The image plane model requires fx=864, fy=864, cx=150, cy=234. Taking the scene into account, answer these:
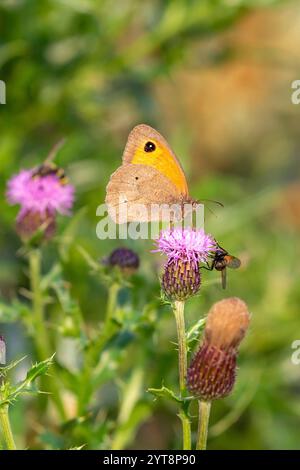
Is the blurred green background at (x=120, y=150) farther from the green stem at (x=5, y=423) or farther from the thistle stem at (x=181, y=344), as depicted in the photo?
the green stem at (x=5, y=423)

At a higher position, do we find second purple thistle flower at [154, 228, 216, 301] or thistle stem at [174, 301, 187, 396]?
second purple thistle flower at [154, 228, 216, 301]

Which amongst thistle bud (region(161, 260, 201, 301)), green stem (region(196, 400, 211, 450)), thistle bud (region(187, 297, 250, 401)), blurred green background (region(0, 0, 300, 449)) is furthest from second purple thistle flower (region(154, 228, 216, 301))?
blurred green background (region(0, 0, 300, 449))

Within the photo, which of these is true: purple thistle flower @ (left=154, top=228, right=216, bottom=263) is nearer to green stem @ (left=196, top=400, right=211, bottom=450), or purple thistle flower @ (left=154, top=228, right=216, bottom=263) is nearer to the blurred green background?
green stem @ (left=196, top=400, right=211, bottom=450)

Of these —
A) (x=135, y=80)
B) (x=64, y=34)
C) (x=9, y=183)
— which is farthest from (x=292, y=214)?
(x=9, y=183)

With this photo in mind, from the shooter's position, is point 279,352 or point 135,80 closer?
point 279,352

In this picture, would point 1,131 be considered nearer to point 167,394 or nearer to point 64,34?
point 64,34

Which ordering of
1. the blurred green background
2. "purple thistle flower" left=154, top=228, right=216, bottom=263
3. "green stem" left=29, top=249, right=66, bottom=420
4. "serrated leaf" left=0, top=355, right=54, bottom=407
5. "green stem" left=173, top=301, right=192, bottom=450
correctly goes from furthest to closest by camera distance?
the blurred green background → "green stem" left=29, top=249, right=66, bottom=420 → "purple thistle flower" left=154, top=228, right=216, bottom=263 → "green stem" left=173, top=301, right=192, bottom=450 → "serrated leaf" left=0, top=355, right=54, bottom=407

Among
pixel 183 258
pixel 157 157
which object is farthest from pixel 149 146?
pixel 183 258
